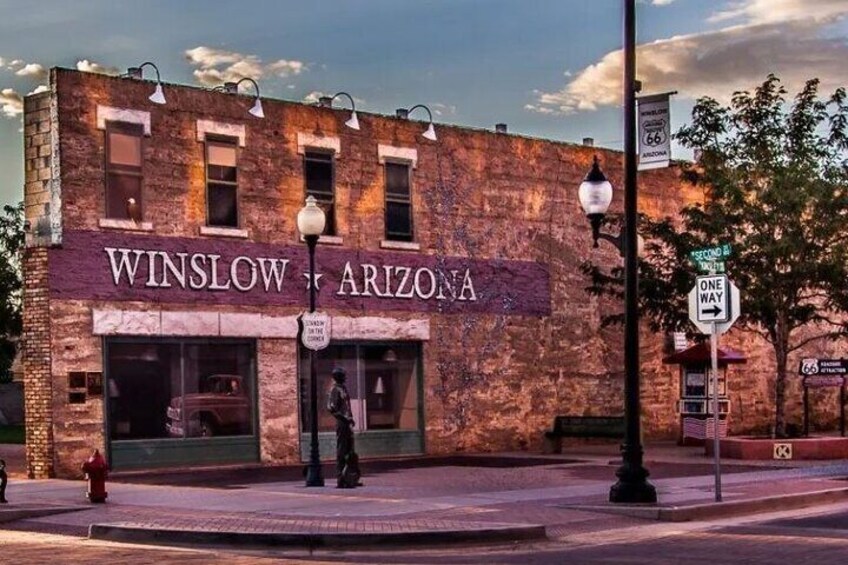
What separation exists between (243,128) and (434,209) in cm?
502

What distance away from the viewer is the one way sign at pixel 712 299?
1766 centimetres

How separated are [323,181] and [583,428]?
25.9 feet

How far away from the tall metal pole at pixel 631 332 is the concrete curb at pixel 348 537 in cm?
304

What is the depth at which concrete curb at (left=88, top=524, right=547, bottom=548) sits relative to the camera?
558 inches

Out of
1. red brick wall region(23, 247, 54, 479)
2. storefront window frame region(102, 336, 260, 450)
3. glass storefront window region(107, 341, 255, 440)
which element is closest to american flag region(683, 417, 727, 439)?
storefront window frame region(102, 336, 260, 450)

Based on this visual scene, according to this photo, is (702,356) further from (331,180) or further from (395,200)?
(331,180)

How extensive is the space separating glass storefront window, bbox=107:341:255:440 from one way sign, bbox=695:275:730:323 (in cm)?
1122

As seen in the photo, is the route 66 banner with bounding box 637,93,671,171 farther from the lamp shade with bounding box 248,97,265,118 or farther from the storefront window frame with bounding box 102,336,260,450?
the storefront window frame with bounding box 102,336,260,450

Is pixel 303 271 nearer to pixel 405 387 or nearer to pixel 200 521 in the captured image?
pixel 405 387

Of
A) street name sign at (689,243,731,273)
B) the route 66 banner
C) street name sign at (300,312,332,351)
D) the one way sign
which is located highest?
the route 66 banner

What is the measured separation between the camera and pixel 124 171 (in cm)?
2512

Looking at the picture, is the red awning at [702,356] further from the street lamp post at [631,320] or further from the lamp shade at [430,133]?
the street lamp post at [631,320]

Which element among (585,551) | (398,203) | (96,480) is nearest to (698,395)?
(398,203)

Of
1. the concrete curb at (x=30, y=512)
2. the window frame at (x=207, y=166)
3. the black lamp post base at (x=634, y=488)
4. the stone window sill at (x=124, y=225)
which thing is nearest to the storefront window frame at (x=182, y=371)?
the stone window sill at (x=124, y=225)
